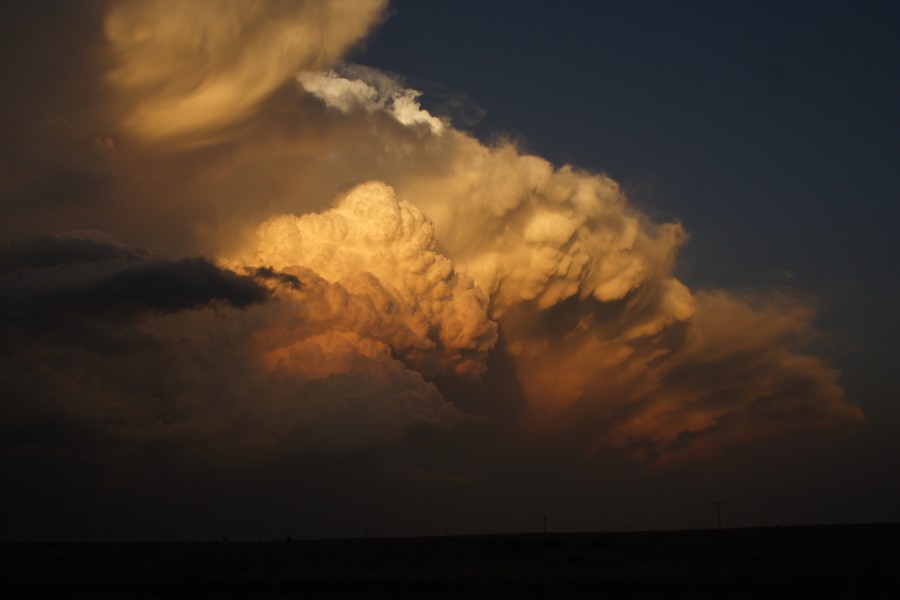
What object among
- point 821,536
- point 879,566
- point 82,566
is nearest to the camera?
point 879,566

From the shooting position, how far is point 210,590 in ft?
174

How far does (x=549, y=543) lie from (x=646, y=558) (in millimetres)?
28711

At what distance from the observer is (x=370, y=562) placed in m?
76.5

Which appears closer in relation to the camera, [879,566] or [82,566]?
[879,566]

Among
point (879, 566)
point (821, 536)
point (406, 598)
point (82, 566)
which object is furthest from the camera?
point (821, 536)

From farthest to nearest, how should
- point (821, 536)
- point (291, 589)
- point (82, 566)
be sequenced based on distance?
point (821, 536) < point (82, 566) < point (291, 589)

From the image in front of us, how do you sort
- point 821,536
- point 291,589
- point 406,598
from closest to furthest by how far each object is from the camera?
point 406,598
point 291,589
point 821,536

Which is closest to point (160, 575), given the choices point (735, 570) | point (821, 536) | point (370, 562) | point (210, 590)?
point (210, 590)

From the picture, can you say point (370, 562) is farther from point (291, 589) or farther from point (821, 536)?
point (821, 536)

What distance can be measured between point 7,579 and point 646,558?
49406mm

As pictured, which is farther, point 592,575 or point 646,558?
point 646,558

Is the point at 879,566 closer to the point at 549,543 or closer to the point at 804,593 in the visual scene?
the point at 804,593

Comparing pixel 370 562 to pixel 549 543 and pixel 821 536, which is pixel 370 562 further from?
pixel 821 536

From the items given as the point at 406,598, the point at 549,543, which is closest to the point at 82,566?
the point at 406,598
